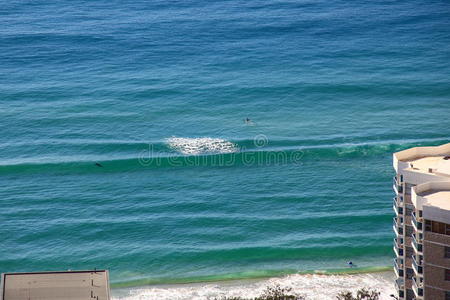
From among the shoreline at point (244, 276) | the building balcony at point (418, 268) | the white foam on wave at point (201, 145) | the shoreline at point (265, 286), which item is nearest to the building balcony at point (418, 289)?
the building balcony at point (418, 268)

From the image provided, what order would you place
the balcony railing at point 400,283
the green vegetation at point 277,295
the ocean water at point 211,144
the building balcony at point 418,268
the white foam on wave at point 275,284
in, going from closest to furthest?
the building balcony at point 418,268
the balcony railing at point 400,283
the green vegetation at point 277,295
the white foam on wave at point 275,284
the ocean water at point 211,144

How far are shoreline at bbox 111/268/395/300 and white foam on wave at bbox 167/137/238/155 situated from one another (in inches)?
1533

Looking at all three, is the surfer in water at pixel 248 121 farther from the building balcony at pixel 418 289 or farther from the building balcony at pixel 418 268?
the building balcony at pixel 418 268

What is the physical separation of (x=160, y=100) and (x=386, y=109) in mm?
37643

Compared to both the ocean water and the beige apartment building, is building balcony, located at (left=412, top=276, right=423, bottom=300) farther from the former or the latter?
the ocean water

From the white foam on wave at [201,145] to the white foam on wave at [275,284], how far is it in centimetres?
3949

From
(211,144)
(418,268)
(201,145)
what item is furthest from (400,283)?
(201,145)

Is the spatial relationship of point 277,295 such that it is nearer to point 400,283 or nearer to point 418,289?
point 400,283

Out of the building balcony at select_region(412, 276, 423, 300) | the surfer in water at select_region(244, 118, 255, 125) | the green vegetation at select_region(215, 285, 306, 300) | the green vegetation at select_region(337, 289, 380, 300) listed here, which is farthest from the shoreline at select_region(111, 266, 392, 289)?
the surfer in water at select_region(244, 118, 255, 125)

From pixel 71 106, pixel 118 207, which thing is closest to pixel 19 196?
pixel 118 207

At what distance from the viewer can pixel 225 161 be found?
466 feet

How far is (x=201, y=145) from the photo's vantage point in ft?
484

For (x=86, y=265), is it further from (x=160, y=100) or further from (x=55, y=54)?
(x=55, y=54)

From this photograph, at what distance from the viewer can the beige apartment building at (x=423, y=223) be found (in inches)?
2982
